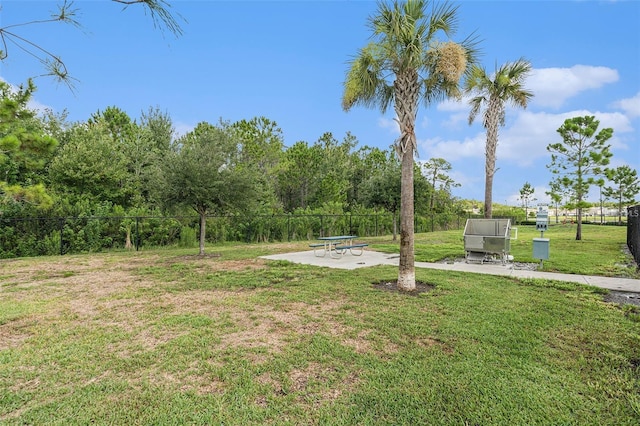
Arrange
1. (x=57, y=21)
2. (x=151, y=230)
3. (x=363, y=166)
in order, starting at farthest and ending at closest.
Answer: (x=363, y=166), (x=151, y=230), (x=57, y=21)

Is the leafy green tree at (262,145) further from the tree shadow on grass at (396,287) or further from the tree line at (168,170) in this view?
the tree shadow on grass at (396,287)

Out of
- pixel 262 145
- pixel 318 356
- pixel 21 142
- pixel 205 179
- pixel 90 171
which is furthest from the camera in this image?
pixel 262 145

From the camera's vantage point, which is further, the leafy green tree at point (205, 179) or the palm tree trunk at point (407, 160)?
the leafy green tree at point (205, 179)

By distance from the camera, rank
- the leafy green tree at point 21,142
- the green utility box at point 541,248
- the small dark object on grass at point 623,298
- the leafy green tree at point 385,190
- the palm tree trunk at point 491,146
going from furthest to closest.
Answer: the leafy green tree at point 385,190 → the palm tree trunk at point 491,146 → the green utility box at point 541,248 → the small dark object on grass at point 623,298 → the leafy green tree at point 21,142

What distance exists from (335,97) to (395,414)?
6.59m

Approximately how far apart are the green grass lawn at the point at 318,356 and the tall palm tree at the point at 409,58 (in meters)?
1.39

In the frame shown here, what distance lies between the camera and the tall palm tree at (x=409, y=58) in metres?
5.93

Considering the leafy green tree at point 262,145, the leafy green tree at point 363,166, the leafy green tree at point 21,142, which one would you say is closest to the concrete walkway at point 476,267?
the leafy green tree at point 21,142

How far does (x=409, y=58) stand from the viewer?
590 cm

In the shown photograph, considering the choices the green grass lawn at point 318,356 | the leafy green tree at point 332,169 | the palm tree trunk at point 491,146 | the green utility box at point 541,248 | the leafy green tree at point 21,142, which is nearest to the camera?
the green grass lawn at point 318,356

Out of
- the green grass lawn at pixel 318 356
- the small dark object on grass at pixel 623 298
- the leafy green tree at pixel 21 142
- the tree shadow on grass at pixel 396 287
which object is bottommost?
the green grass lawn at pixel 318 356

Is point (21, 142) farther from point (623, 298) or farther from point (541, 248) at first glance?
point (541, 248)

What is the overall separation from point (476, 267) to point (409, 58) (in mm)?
5579

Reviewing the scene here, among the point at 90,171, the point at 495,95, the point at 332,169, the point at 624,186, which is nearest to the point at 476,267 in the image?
the point at 495,95
